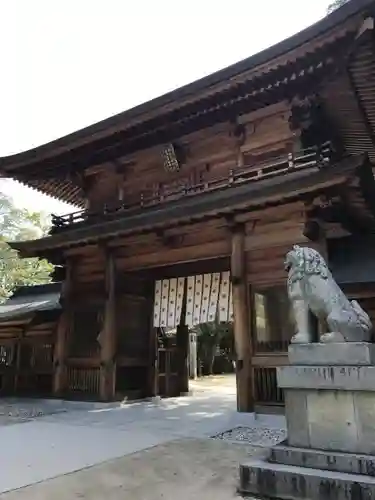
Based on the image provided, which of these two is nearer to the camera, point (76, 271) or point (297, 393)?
point (297, 393)

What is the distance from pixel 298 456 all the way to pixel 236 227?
216 inches

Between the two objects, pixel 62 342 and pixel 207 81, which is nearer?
pixel 207 81

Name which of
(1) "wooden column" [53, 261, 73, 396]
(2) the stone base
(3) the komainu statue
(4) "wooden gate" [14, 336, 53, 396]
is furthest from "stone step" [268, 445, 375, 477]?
(4) "wooden gate" [14, 336, 53, 396]

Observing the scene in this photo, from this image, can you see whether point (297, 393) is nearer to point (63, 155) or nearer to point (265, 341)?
point (265, 341)

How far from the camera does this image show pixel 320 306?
4.39m

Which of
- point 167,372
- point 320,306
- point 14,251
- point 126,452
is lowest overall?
point 126,452

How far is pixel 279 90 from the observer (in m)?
8.51

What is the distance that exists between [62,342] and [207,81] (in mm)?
7326

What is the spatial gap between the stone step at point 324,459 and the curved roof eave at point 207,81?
20.5 feet

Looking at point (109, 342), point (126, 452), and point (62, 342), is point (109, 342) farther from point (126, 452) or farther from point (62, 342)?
point (126, 452)

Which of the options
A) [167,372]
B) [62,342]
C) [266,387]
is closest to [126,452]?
[266,387]

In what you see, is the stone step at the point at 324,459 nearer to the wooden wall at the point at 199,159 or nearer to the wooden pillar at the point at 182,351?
the wooden wall at the point at 199,159

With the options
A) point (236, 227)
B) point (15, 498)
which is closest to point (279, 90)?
point (236, 227)

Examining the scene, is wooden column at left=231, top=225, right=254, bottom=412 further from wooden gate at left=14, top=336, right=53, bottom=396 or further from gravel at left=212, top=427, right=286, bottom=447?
wooden gate at left=14, top=336, right=53, bottom=396
